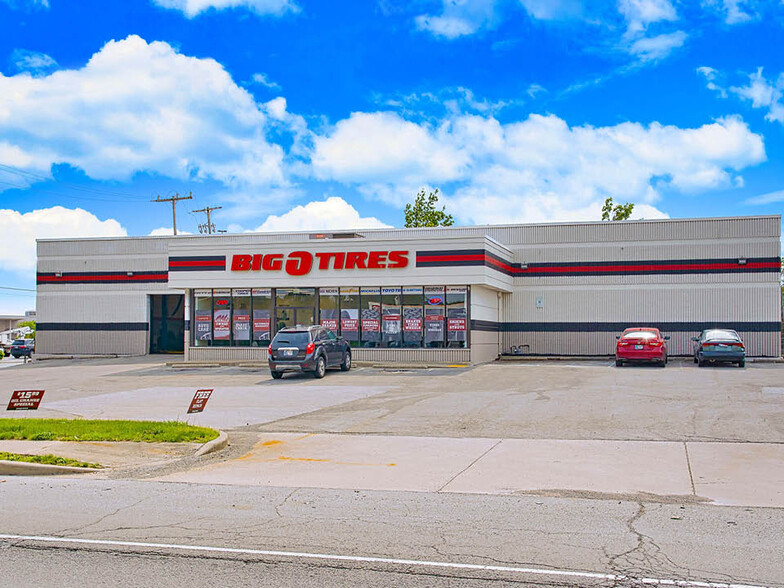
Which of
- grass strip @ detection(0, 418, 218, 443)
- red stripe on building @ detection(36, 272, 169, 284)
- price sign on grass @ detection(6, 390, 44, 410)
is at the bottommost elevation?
grass strip @ detection(0, 418, 218, 443)

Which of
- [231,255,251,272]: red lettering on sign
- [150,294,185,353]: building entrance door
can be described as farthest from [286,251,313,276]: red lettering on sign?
[150,294,185,353]: building entrance door

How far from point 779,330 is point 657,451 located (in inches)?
999

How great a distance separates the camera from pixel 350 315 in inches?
1309

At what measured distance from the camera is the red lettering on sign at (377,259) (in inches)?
1278

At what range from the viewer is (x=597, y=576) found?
587 centimetres

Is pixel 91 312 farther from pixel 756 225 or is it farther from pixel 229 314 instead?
pixel 756 225

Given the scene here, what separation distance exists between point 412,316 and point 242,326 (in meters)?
7.68

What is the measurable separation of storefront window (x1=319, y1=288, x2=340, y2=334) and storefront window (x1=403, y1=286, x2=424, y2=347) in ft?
9.84

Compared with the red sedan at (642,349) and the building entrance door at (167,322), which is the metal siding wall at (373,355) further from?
the building entrance door at (167,322)

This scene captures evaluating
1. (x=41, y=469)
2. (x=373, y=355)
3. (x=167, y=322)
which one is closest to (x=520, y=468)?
(x=41, y=469)

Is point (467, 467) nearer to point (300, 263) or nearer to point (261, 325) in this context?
point (300, 263)

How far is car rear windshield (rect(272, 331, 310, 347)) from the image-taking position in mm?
26359

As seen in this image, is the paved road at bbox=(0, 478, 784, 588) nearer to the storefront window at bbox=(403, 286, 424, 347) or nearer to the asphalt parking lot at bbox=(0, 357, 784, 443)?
the asphalt parking lot at bbox=(0, 357, 784, 443)

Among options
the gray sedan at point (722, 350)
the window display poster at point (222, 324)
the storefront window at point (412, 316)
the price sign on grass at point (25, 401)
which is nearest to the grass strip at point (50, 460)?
the price sign on grass at point (25, 401)
